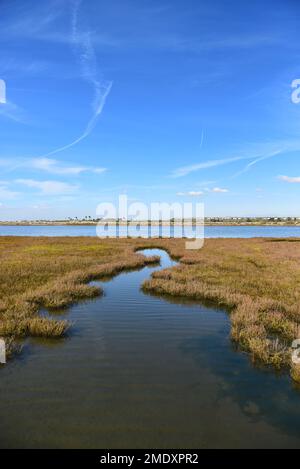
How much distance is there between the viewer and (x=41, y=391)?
8.39 meters

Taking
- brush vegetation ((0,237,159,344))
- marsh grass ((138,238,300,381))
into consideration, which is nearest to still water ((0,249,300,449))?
marsh grass ((138,238,300,381))

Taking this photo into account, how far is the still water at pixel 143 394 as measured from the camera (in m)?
6.70

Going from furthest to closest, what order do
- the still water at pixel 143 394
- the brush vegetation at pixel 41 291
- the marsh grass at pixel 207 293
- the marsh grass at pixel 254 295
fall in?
the brush vegetation at pixel 41 291 → the marsh grass at pixel 207 293 → the marsh grass at pixel 254 295 → the still water at pixel 143 394

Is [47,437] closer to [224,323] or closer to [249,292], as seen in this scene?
[224,323]

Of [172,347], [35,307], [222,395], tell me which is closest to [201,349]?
[172,347]

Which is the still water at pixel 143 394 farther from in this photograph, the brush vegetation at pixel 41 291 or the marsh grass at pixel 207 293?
the brush vegetation at pixel 41 291

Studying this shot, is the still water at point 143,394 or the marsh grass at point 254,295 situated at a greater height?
the marsh grass at point 254,295

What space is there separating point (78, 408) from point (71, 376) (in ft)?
5.50

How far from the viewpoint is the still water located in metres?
6.70

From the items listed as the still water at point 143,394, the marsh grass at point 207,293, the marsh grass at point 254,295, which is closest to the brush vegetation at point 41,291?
the marsh grass at point 207,293

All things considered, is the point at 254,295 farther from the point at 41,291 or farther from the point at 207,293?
the point at 41,291

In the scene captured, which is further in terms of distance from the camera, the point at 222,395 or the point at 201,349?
the point at 201,349

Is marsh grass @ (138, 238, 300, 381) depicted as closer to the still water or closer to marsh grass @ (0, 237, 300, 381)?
marsh grass @ (0, 237, 300, 381)

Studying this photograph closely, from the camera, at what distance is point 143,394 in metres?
8.29
